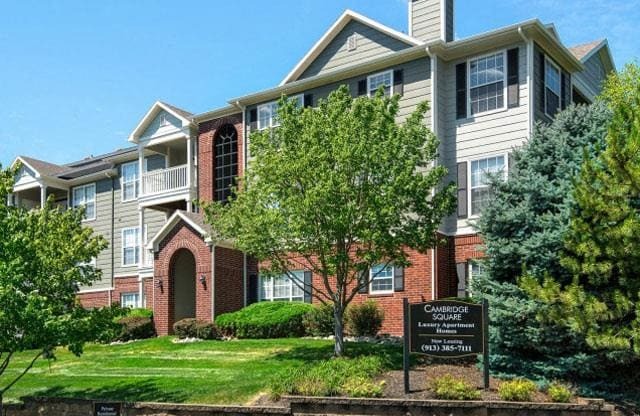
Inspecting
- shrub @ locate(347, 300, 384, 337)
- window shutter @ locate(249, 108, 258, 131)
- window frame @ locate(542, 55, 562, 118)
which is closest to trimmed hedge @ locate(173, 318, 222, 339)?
shrub @ locate(347, 300, 384, 337)

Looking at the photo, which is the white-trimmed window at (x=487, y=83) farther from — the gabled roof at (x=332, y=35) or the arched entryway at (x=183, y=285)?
the arched entryway at (x=183, y=285)

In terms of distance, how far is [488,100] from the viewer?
23.6 m

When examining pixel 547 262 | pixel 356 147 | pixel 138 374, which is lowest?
pixel 138 374

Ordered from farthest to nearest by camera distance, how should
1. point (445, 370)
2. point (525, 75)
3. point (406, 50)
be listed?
point (406, 50), point (525, 75), point (445, 370)

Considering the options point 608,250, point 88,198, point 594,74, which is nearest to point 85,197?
→ point 88,198

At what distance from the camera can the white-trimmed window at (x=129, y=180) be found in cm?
3596

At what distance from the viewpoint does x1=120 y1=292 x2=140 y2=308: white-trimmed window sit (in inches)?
1367

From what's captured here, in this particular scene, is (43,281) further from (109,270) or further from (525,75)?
(109,270)

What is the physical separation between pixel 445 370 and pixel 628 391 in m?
3.69

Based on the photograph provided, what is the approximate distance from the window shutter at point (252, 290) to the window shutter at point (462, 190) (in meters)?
8.31

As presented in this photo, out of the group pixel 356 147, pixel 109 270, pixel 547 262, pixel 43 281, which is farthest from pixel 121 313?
pixel 109 270

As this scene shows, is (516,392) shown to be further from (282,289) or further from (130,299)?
(130,299)

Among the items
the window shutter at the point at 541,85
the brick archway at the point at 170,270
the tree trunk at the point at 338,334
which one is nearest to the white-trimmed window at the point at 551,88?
the window shutter at the point at 541,85

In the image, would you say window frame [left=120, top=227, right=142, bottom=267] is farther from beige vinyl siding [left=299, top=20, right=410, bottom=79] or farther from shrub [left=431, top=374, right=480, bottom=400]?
shrub [left=431, top=374, right=480, bottom=400]
